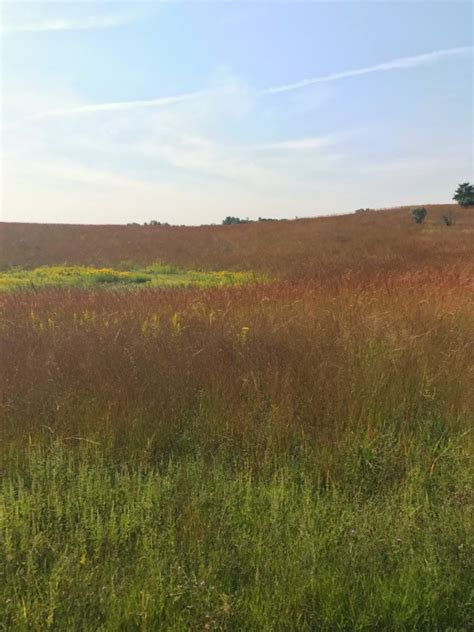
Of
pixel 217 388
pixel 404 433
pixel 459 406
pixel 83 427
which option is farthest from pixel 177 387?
pixel 459 406

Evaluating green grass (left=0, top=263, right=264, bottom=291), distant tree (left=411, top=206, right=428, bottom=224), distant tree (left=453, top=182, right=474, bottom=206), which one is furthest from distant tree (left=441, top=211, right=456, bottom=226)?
green grass (left=0, top=263, right=264, bottom=291)

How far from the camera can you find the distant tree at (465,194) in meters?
35.2

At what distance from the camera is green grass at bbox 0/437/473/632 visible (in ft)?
6.01

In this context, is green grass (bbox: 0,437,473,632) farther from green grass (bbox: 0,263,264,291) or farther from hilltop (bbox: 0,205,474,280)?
hilltop (bbox: 0,205,474,280)

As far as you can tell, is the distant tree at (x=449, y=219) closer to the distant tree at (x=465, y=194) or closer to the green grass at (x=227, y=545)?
the distant tree at (x=465, y=194)

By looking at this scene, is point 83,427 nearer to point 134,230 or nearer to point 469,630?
point 469,630

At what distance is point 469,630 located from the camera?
6.01 ft

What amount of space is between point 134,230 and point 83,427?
27920 mm

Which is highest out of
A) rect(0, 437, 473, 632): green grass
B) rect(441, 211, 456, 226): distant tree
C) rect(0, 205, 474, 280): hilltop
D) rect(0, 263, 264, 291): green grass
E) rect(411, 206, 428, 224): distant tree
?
rect(411, 206, 428, 224): distant tree

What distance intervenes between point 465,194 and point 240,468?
38646mm

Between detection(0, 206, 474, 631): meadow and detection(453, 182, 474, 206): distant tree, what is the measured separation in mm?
34462

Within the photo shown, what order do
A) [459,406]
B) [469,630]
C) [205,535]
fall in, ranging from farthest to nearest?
[459,406], [205,535], [469,630]

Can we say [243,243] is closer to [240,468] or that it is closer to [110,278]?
[110,278]

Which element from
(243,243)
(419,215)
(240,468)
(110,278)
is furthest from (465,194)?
(240,468)
